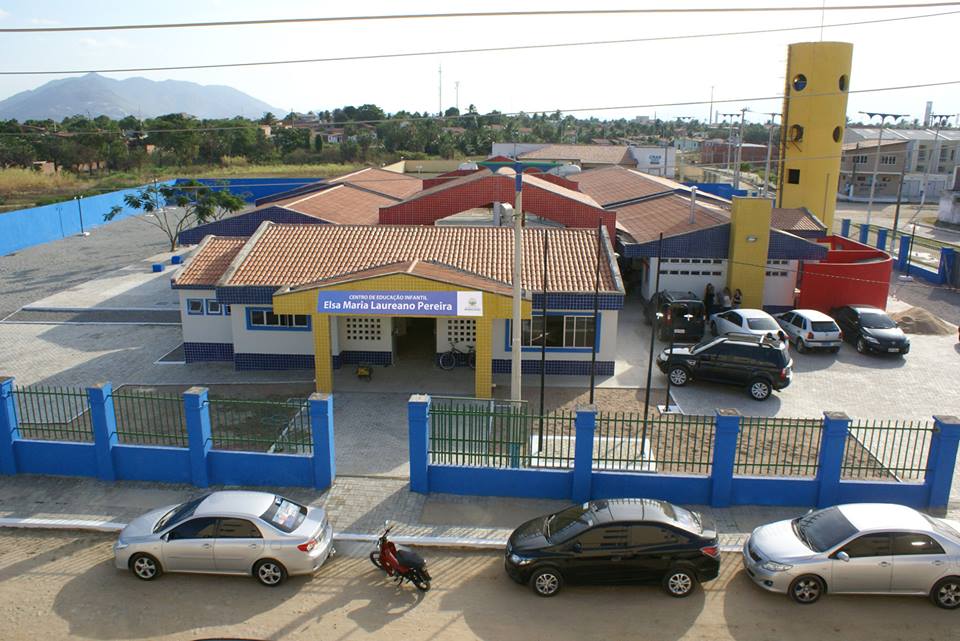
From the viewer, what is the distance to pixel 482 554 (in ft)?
38.5

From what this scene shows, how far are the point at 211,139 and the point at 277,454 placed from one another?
77.3 metres

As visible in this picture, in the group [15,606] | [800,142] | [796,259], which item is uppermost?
A: [800,142]

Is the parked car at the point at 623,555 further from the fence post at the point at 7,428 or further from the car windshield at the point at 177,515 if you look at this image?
the fence post at the point at 7,428

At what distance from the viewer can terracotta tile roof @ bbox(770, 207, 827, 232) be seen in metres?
29.4

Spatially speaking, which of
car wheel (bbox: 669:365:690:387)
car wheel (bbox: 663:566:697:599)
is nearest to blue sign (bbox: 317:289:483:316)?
car wheel (bbox: 669:365:690:387)

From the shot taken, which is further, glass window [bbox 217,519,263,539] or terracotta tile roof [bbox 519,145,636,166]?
terracotta tile roof [bbox 519,145,636,166]

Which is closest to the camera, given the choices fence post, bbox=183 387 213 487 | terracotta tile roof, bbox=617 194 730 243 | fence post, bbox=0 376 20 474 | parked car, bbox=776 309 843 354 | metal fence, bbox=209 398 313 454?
fence post, bbox=183 387 213 487

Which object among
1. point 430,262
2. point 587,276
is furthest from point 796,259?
point 430,262

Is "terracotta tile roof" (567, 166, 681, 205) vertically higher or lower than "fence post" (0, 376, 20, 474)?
higher

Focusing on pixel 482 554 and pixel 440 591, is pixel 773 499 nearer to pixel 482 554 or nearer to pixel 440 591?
pixel 482 554

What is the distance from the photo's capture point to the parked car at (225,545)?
1070 cm

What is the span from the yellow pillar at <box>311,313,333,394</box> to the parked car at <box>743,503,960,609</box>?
36.9 ft

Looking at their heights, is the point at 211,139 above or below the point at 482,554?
above

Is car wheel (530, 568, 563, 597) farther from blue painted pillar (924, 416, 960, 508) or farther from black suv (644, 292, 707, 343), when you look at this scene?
black suv (644, 292, 707, 343)
